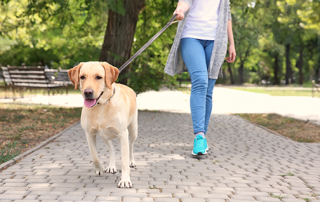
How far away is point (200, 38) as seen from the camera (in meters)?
4.82

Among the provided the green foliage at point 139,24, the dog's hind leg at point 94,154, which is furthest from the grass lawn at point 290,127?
the dog's hind leg at point 94,154

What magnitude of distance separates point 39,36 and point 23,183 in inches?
885

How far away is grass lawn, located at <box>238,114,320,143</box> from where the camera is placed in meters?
7.05

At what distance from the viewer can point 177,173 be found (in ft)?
13.0

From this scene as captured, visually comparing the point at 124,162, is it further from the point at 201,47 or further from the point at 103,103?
the point at 201,47

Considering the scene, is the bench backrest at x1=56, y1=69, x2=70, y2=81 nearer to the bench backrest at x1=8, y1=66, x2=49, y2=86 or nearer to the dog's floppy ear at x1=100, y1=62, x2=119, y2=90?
the bench backrest at x1=8, y1=66, x2=49, y2=86

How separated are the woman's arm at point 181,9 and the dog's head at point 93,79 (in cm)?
145

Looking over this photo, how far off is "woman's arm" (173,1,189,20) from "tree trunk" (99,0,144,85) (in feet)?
19.4

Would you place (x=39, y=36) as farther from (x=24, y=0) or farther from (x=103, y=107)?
(x=103, y=107)

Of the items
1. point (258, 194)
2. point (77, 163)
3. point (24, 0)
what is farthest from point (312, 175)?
point (24, 0)

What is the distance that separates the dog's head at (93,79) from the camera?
3071mm

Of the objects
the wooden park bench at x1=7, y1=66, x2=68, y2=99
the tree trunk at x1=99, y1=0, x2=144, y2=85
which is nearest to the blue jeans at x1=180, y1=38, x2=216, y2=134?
the tree trunk at x1=99, y1=0, x2=144, y2=85

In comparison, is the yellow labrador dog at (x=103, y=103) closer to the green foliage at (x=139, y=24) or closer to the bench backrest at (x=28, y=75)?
the green foliage at (x=139, y=24)

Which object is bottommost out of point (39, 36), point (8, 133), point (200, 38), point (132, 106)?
point (8, 133)
